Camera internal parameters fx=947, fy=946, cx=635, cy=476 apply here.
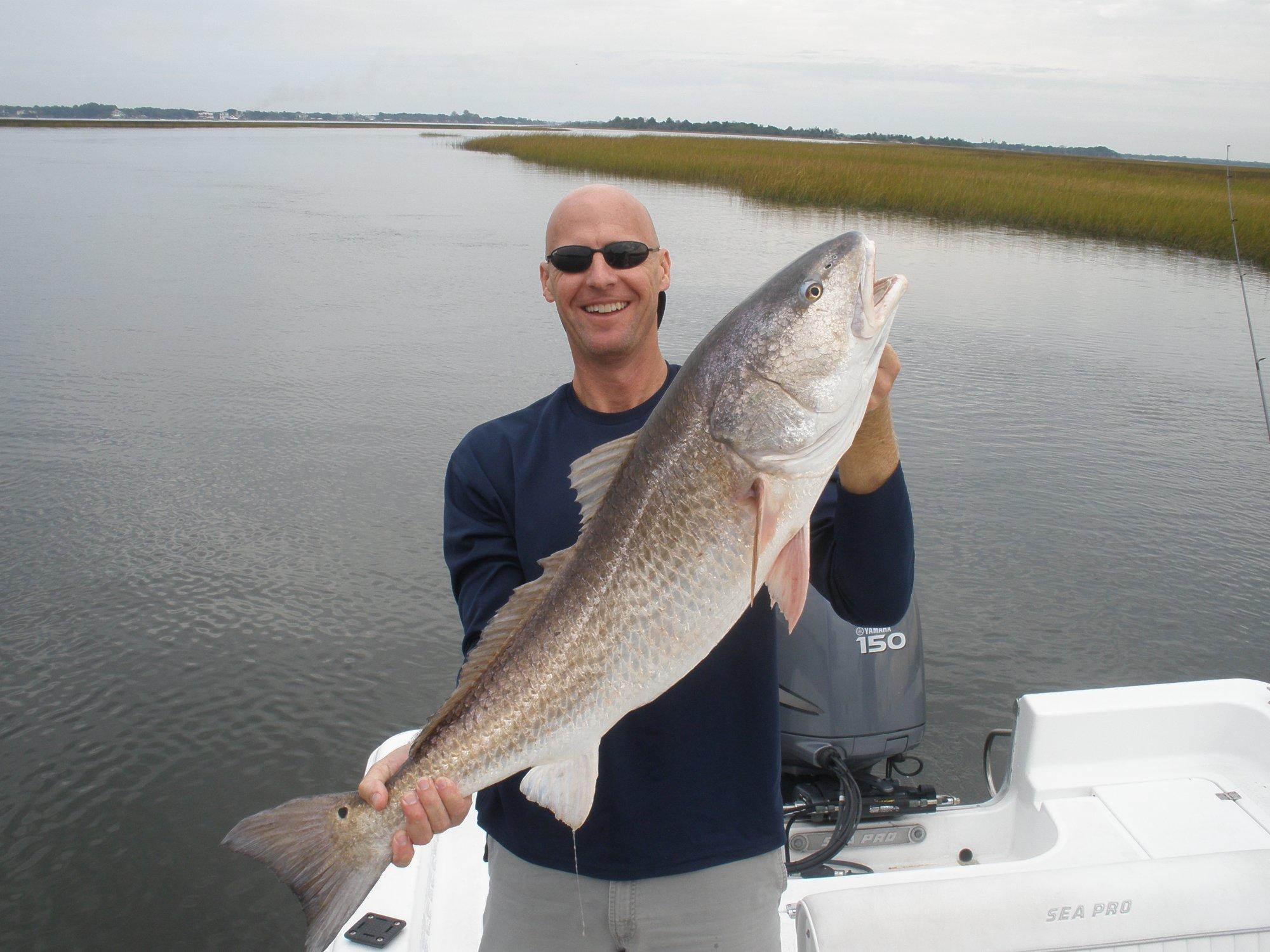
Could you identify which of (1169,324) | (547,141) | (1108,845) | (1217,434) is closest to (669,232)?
(1169,324)

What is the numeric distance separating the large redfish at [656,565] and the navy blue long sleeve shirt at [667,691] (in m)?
0.17

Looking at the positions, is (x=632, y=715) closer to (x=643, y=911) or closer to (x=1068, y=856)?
(x=643, y=911)

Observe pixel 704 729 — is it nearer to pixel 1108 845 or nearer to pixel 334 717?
pixel 1108 845

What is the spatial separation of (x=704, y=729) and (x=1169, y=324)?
16585mm

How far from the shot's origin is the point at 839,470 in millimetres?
2129

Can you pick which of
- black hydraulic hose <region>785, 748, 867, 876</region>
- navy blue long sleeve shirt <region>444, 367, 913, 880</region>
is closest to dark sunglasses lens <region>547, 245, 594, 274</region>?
navy blue long sleeve shirt <region>444, 367, 913, 880</region>

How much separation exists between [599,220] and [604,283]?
0.63 ft

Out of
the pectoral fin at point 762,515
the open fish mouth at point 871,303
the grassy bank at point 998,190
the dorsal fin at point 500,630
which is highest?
the grassy bank at point 998,190

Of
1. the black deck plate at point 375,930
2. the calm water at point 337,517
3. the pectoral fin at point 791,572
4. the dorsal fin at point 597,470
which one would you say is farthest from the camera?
the calm water at point 337,517

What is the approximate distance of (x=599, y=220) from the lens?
2.52 m

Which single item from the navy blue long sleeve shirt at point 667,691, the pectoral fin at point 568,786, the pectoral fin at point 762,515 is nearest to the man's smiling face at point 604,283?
the navy blue long sleeve shirt at point 667,691

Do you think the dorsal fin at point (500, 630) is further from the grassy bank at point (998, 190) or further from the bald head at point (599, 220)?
the grassy bank at point (998, 190)

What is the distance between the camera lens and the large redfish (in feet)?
6.53

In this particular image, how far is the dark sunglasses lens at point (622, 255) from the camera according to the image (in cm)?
249
